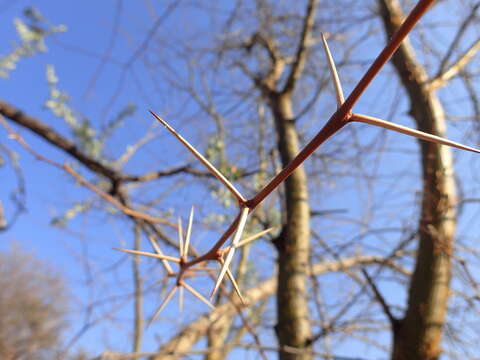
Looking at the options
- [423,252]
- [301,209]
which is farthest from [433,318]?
[301,209]

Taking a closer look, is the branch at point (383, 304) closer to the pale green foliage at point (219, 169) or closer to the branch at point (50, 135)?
the pale green foliage at point (219, 169)

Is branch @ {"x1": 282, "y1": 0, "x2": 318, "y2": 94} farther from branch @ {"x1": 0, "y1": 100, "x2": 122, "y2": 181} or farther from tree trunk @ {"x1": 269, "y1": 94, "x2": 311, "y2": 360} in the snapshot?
branch @ {"x1": 0, "y1": 100, "x2": 122, "y2": 181}

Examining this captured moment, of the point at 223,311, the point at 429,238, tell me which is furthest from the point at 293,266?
the point at 223,311

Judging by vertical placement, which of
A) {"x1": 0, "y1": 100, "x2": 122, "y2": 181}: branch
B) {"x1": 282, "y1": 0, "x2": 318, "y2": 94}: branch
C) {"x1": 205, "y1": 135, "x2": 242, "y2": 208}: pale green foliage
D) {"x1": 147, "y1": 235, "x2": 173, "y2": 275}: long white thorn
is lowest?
{"x1": 147, "y1": 235, "x2": 173, "y2": 275}: long white thorn

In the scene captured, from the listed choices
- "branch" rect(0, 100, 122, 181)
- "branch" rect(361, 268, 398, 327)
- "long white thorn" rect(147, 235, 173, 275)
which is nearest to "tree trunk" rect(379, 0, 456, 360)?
"branch" rect(361, 268, 398, 327)

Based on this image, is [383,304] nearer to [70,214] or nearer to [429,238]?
[429,238]

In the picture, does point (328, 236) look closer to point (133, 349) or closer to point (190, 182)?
point (190, 182)

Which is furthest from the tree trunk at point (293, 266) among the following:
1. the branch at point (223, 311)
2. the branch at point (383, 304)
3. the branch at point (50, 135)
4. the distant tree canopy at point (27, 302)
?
the distant tree canopy at point (27, 302)
